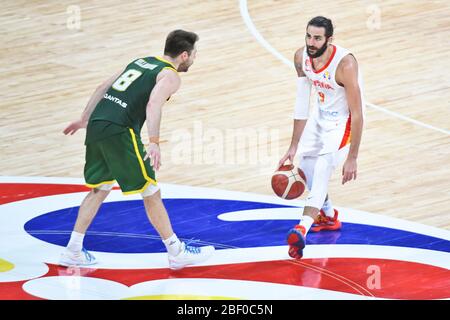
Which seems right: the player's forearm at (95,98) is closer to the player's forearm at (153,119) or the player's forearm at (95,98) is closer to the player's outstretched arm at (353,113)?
the player's forearm at (153,119)

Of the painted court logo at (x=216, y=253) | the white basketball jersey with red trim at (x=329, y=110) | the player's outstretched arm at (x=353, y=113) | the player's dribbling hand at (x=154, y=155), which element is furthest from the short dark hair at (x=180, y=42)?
the painted court logo at (x=216, y=253)

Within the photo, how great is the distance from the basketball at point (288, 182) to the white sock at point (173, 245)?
3.55ft

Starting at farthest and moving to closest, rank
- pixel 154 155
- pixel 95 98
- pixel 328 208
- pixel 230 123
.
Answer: pixel 230 123 < pixel 328 208 < pixel 95 98 < pixel 154 155

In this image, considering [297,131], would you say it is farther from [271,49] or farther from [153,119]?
[271,49]

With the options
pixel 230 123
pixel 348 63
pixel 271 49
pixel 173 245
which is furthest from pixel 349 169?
pixel 271 49

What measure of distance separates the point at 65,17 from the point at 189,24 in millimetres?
1766

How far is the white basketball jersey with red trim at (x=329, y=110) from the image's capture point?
9008 mm

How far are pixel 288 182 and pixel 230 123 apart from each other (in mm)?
3025

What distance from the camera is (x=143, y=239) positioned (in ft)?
30.8

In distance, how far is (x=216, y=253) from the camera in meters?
9.08

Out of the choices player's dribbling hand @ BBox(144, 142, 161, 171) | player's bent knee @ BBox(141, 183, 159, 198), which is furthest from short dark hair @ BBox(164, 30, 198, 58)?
player's bent knee @ BBox(141, 183, 159, 198)

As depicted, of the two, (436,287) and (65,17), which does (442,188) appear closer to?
(436,287)

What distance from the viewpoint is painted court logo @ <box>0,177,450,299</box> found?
329 inches
